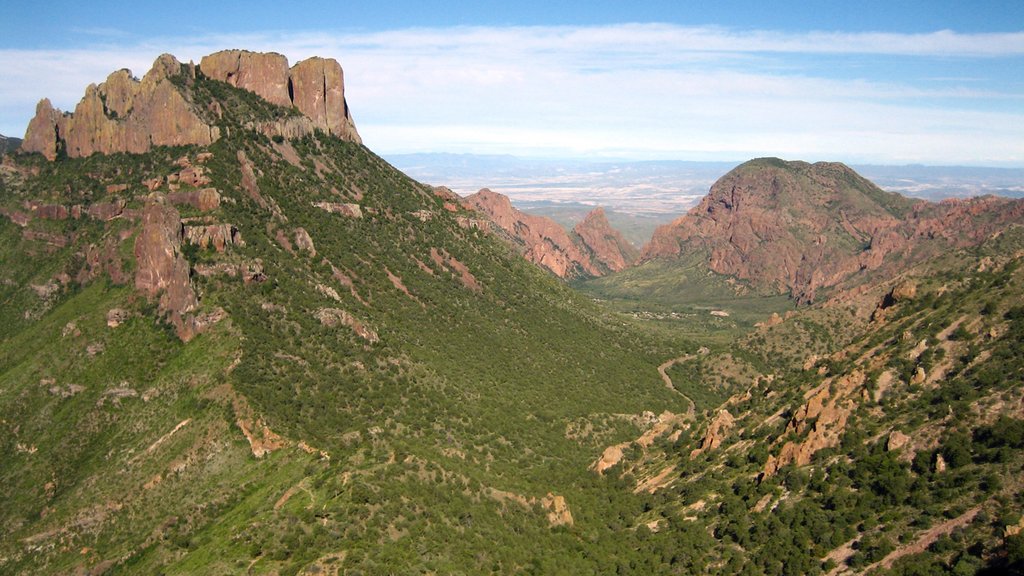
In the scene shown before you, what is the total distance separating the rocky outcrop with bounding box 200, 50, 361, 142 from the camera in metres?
151

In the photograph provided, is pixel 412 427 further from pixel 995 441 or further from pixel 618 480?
pixel 995 441

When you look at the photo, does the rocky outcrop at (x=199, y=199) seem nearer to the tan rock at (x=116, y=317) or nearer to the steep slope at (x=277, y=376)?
the steep slope at (x=277, y=376)

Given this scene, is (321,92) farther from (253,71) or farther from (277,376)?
(277,376)

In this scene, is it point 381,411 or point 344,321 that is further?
point 344,321

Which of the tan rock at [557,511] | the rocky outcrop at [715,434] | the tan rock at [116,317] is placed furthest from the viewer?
the tan rock at [116,317]

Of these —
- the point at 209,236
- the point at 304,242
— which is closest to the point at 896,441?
the point at 209,236

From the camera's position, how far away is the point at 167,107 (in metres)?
133

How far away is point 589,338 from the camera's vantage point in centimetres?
15400

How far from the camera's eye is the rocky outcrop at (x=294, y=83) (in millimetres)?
150538

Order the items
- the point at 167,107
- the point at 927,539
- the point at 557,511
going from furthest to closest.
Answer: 1. the point at 167,107
2. the point at 557,511
3. the point at 927,539

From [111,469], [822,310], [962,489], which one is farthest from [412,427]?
[822,310]

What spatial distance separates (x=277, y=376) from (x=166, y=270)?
74.8 ft

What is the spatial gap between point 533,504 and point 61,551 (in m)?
46.8

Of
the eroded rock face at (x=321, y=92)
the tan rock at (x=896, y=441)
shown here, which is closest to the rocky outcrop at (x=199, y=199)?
the eroded rock face at (x=321, y=92)
